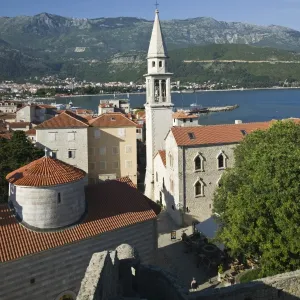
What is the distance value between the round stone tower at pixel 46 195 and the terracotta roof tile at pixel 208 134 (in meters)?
14.5

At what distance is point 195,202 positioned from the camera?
3278 centimetres

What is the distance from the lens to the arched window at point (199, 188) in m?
32.6

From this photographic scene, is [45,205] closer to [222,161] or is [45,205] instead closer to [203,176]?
[203,176]

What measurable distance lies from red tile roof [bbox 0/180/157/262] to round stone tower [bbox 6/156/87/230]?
0.43m

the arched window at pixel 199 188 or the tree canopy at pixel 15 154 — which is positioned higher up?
the tree canopy at pixel 15 154

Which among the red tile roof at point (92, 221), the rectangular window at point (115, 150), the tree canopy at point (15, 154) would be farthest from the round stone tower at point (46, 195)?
the rectangular window at point (115, 150)

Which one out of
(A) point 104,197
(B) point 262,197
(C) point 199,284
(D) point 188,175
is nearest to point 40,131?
(D) point 188,175

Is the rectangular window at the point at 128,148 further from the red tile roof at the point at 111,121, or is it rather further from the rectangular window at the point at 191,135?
the rectangular window at the point at 191,135

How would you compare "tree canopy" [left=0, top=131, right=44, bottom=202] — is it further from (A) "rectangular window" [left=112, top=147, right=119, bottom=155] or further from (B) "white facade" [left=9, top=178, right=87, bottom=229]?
(B) "white facade" [left=9, top=178, right=87, bottom=229]

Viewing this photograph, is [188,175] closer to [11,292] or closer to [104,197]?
[104,197]

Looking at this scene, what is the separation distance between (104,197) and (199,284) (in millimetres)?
6895

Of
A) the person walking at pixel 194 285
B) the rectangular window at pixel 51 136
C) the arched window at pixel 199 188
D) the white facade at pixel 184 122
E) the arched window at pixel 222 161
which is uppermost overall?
the white facade at pixel 184 122

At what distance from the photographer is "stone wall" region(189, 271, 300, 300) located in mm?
14875

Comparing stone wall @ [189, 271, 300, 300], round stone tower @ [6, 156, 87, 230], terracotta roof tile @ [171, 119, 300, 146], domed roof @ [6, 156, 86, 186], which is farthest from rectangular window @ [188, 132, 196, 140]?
stone wall @ [189, 271, 300, 300]
